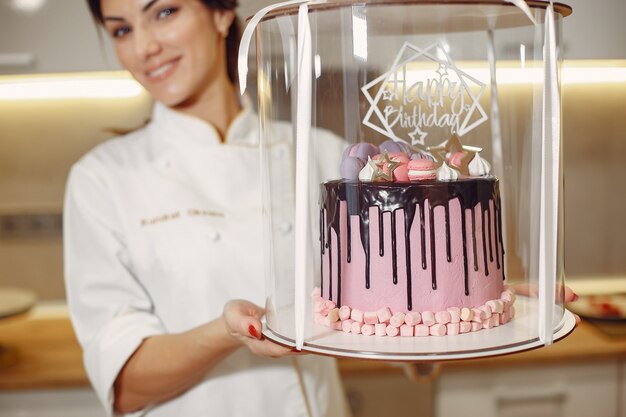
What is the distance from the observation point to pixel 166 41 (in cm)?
137

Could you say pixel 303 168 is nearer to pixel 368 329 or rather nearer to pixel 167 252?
pixel 368 329

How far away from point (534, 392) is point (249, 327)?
139cm

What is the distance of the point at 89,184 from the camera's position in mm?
1383

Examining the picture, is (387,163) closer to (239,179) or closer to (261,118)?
(261,118)

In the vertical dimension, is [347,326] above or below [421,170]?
below

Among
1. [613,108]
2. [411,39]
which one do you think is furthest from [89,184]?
[613,108]

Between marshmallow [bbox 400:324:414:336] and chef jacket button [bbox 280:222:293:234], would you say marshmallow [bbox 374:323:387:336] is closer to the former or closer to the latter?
marshmallow [bbox 400:324:414:336]

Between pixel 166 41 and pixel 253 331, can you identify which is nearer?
pixel 253 331

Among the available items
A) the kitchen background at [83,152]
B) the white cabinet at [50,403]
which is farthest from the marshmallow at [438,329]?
the kitchen background at [83,152]

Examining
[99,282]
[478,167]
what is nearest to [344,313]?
[478,167]

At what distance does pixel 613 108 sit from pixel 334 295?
5.41 feet

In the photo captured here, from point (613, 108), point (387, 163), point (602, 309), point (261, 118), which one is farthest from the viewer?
point (613, 108)

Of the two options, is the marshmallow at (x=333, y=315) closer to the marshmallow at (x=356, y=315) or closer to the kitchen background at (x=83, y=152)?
the marshmallow at (x=356, y=315)

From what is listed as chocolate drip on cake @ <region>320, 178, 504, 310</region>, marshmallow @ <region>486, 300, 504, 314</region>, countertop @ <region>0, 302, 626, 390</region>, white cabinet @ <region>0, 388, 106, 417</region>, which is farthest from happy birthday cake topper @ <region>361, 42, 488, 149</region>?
white cabinet @ <region>0, 388, 106, 417</region>
